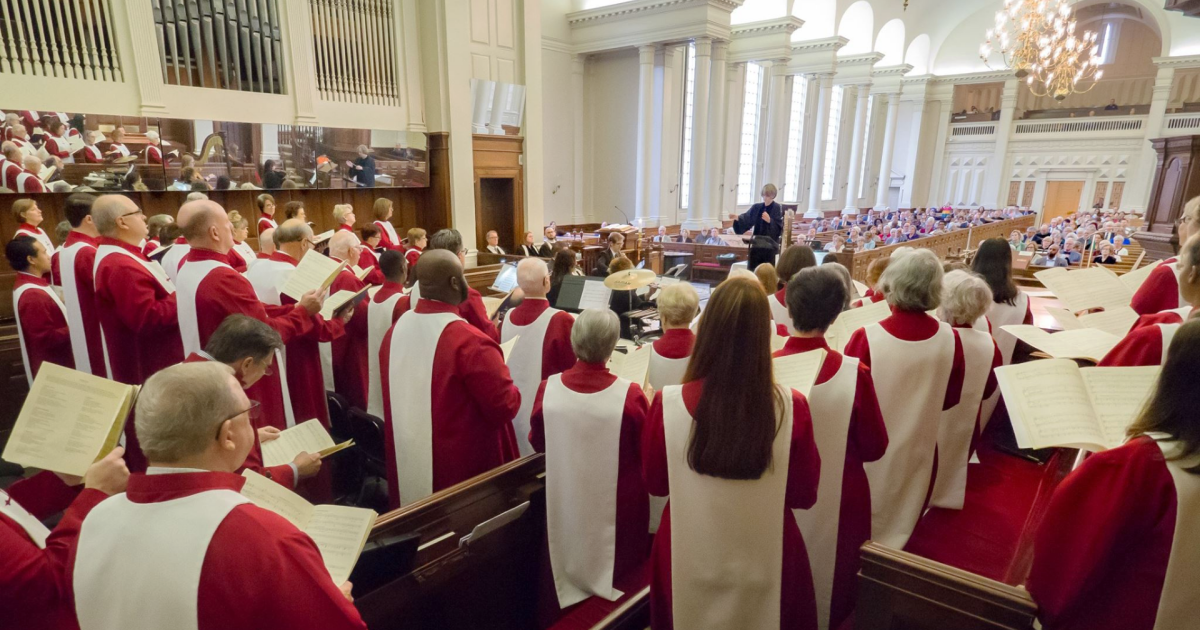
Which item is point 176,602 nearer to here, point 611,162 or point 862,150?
point 611,162

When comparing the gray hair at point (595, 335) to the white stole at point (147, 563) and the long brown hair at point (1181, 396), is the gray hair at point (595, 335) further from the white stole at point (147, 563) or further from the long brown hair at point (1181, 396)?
the long brown hair at point (1181, 396)

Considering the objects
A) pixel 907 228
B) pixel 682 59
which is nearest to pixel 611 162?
pixel 682 59

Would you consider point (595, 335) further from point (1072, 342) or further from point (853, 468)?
point (1072, 342)

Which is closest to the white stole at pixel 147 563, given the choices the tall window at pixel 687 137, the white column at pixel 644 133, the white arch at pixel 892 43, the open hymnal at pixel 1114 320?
the open hymnal at pixel 1114 320

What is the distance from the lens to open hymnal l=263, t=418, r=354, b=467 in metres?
2.02

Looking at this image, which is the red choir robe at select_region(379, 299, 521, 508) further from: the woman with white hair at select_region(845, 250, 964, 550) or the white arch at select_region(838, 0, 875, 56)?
the white arch at select_region(838, 0, 875, 56)

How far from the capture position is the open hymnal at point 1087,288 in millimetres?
3164

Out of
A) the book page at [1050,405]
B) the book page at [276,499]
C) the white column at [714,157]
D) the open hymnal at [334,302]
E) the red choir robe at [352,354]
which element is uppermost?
the white column at [714,157]

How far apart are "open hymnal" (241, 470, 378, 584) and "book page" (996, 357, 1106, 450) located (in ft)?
5.49

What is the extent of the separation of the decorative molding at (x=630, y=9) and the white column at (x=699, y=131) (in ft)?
2.28

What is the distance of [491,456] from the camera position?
276cm

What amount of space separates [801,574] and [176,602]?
5.71 feet

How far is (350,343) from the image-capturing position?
4.09 metres

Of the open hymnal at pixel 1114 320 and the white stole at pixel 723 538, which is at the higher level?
the open hymnal at pixel 1114 320
